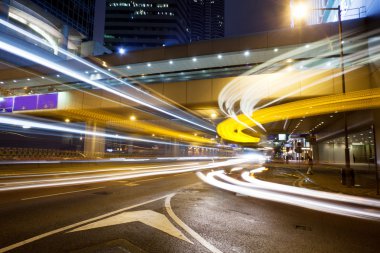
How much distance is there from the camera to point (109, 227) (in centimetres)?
645

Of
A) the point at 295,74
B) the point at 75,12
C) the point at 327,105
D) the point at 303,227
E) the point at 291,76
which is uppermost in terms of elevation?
the point at 75,12

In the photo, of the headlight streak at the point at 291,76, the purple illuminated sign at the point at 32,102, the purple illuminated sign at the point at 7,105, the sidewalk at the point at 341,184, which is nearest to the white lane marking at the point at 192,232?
the sidewalk at the point at 341,184

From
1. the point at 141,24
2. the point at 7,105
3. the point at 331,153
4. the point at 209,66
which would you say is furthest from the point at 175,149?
the point at 141,24

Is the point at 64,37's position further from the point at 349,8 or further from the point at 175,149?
the point at 349,8

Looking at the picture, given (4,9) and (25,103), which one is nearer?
(25,103)

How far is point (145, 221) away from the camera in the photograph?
7105mm

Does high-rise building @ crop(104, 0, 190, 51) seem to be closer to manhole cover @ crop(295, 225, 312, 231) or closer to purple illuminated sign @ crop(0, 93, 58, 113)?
purple illuminated sign @ crop(0, 93, 58, 113)

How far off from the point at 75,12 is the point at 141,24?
55.1 metres

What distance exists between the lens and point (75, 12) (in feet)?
271

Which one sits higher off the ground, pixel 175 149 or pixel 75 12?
pixel 75 12

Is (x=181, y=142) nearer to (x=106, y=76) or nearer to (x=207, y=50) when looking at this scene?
(x=106, y=76)

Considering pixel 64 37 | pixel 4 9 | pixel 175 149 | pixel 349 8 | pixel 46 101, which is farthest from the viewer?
pixel 175 149

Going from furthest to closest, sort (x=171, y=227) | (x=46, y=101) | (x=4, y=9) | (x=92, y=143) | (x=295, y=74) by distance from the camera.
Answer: (x=4, y=9), (x=92, y=143), (x=46, y=101), (x=295, y=74), (x=171, y=227)

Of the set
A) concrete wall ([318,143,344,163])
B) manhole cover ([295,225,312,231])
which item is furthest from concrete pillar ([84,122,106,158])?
concrete wall ([318,143,344,163])
